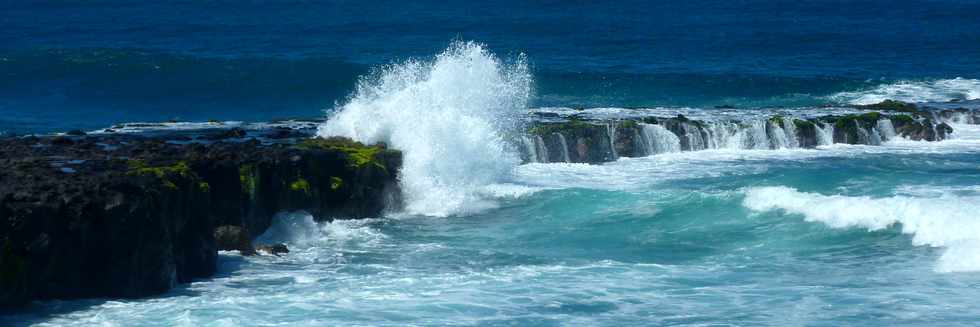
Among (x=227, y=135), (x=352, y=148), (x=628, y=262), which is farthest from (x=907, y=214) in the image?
(x=227, y=135)

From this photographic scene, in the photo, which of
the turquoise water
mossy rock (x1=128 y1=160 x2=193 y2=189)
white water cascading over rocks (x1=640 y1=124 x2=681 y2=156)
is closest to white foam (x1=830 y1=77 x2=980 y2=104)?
white water cascading over rocks (x1=640 y1=124 x2=681 y2=156)

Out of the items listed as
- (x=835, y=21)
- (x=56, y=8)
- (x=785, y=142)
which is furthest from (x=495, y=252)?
(x=56, y=8)

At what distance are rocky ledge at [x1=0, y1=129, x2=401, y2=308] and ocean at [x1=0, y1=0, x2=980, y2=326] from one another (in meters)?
0.43

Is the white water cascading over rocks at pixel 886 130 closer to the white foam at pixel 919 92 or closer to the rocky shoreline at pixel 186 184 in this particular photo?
the rocky shoreline at pixel 186 184

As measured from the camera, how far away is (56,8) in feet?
252

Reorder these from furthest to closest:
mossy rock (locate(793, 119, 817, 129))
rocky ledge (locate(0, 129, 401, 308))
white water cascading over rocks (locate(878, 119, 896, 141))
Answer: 1. white water cascading over rocks (locate(878, 119, 896, 141))
2. mossy rock (locate(793, 119, 817, 129))
3. rocky ledge (locate(0, 129, 401, 308))

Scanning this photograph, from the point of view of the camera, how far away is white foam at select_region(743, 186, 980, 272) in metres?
22.0

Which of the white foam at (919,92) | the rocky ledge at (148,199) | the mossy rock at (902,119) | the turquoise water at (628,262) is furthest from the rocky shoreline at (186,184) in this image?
the white foam at (919,92)

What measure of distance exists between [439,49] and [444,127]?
37.6 m

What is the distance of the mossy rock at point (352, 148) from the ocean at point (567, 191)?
950 mm

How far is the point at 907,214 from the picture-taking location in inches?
968

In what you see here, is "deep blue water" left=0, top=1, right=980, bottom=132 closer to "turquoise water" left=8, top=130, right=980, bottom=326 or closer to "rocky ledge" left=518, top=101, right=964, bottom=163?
"rocky ledge" left=518, top=101, right=964, bottom=163

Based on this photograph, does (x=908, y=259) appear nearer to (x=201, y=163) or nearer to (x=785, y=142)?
(x=201, y=163)

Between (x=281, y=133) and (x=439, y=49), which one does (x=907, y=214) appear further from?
(x=439, y=49)
